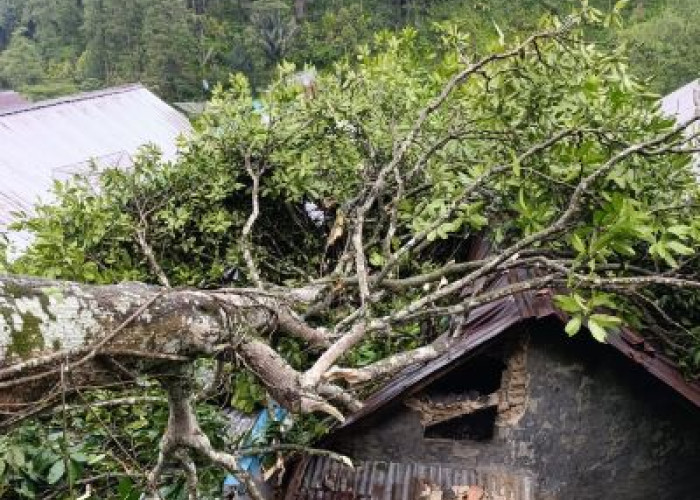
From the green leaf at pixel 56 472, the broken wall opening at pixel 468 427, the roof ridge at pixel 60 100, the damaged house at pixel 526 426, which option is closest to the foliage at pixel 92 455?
the green leaf at pixel 56 472

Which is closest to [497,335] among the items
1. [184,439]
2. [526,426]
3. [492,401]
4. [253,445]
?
[492,401]

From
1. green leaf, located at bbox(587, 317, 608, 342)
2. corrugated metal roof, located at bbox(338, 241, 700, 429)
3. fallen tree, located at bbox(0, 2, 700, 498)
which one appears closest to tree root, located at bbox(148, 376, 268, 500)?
fallen tree, located at bbox(0, 2, 700, 498)

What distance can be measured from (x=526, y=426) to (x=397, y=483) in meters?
1.00

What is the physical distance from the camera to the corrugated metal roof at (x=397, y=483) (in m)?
4.76

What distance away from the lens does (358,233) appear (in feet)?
14.4

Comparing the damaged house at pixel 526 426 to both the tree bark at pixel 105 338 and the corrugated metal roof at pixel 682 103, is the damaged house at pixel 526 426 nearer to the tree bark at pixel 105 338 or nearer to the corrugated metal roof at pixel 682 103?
the tree bark at pixel 105 338

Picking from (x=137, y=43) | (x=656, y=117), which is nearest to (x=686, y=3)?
(x=656, y=117)

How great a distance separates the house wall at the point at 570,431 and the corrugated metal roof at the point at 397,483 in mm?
186

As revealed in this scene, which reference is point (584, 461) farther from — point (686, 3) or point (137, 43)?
point (137, 43)

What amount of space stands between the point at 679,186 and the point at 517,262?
4.99 ft

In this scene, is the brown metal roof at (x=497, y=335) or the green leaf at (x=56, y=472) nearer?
the green leaf at (x=56, y=472)

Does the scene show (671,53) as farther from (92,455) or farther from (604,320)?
(92,455)

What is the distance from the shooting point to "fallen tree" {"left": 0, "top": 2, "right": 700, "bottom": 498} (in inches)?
110

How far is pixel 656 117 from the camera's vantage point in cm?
514
